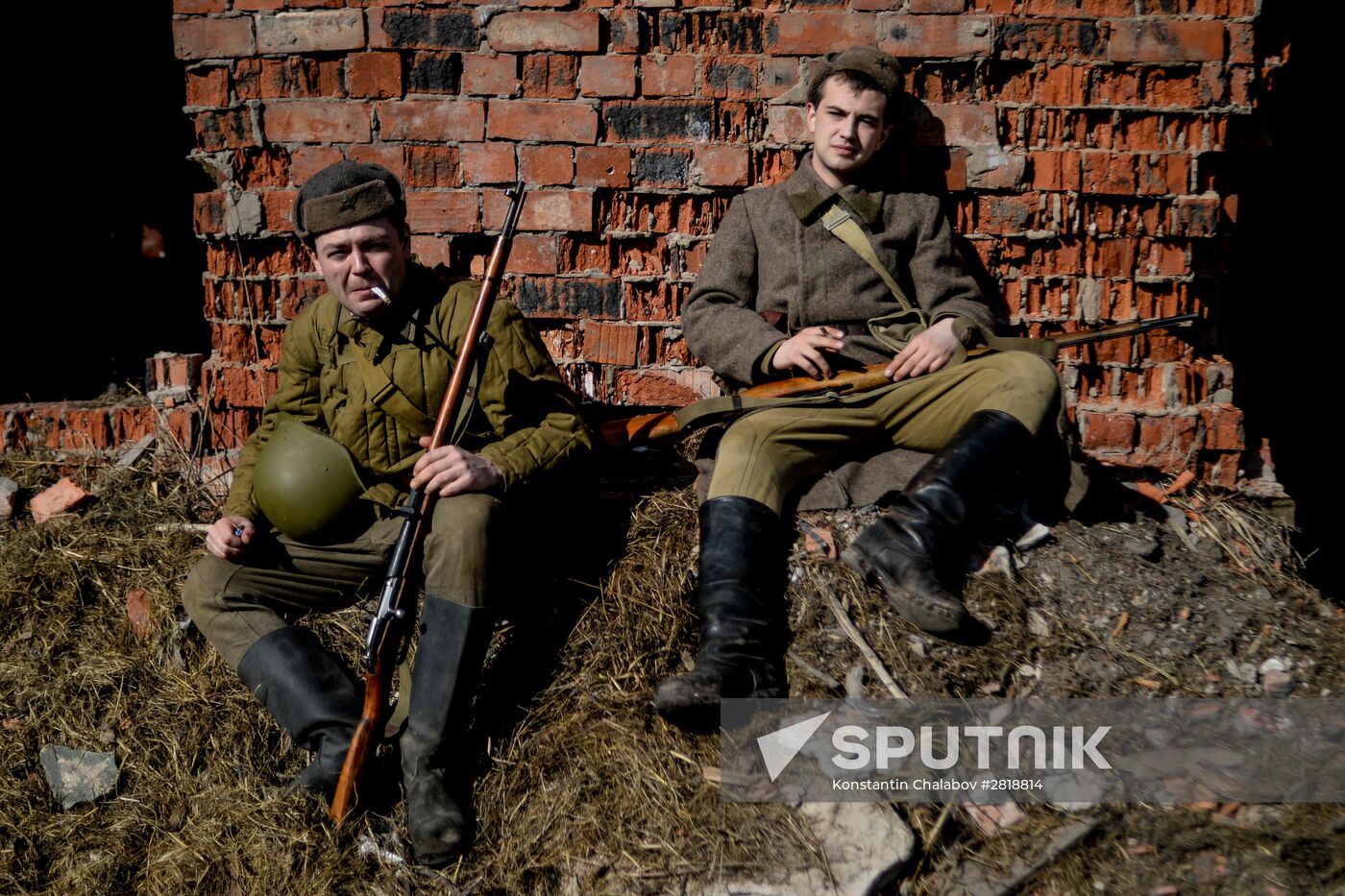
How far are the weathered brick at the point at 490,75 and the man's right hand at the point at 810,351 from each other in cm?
135

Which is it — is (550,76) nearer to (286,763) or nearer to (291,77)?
(291,77)

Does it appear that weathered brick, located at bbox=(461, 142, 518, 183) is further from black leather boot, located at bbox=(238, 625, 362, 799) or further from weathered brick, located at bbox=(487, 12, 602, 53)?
black leather boot, located at bbox=(238, 625, 362, 799)

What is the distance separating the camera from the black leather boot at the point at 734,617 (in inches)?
102

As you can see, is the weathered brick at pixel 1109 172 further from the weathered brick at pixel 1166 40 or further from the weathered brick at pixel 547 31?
the weathered brick at pixel 547 31

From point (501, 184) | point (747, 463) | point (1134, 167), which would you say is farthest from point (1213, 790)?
point (501, 184)

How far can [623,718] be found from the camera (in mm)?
2734

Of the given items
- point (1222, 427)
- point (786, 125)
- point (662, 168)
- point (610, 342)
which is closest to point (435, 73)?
point (662, 168)

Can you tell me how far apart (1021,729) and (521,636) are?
4.67ft

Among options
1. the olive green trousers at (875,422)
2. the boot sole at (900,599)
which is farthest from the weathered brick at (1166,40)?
the boot sole at (900,599)

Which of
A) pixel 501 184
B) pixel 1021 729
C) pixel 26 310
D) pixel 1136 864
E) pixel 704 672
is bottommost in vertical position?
pixel 1136 864

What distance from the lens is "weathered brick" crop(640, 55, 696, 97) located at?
3529 millimetres

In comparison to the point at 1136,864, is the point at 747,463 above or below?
above

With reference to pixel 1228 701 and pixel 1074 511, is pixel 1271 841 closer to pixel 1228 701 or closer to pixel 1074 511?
pixel 1228 701

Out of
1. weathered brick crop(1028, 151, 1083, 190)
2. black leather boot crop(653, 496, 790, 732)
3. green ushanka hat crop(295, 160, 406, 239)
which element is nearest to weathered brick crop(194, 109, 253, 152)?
green ushanka hat crop(295, 160, 406, 239)
